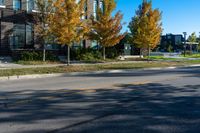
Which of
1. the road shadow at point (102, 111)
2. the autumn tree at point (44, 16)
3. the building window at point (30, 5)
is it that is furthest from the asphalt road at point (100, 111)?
the building window at point (30, 5)

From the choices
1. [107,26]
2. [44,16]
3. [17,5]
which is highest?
[17,5]

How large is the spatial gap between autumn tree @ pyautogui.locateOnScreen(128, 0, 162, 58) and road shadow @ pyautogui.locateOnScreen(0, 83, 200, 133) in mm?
24088

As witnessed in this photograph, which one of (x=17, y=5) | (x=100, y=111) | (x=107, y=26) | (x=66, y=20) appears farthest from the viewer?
(x=107, y=26)

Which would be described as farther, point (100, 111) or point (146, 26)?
point (146, 26)

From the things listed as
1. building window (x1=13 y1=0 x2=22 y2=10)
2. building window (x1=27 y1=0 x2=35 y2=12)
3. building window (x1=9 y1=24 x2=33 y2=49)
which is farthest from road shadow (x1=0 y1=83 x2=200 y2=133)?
building window (x1=27 y1=0 x2=35 y2=12)

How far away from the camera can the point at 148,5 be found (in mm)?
37656

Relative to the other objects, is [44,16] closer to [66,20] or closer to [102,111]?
[66,20]

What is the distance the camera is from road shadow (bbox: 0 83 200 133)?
23.2ft

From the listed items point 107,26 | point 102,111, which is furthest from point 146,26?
point 102,111

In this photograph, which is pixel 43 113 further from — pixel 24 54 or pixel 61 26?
pixel 24 54

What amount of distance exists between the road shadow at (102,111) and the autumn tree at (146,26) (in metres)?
24.1

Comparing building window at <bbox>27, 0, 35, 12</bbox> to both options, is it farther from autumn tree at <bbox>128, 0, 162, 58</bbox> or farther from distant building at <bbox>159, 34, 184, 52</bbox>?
distant building at <bbox>159, 34, 184, 52</bbox>

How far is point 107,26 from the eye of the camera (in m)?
33.3

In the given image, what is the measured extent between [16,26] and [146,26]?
12.3m
